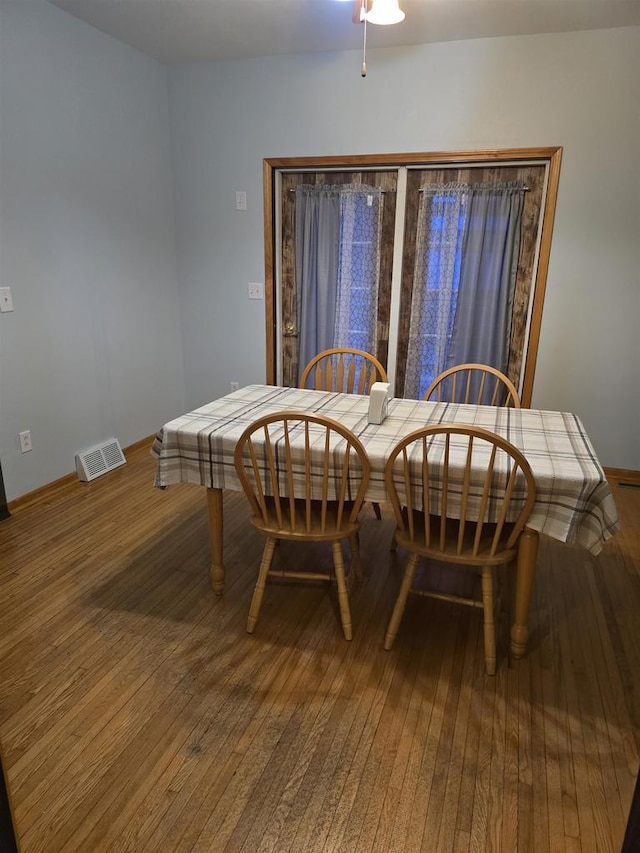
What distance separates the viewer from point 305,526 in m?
2.04

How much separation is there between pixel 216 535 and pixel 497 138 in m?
2.77

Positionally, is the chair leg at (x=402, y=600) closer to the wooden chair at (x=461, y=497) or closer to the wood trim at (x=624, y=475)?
the wooden chair at (x=461, y=497)

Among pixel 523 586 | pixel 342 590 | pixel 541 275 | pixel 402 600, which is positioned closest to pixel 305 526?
pixel 342 590

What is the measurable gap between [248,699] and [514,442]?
128cm

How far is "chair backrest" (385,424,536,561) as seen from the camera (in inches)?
68.9

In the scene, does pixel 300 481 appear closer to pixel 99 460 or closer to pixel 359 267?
pixel 99 460

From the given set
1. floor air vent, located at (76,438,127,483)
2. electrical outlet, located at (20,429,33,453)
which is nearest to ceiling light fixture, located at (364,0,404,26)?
electrical outlet, located at (20,429,33,453)

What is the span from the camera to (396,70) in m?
3.32

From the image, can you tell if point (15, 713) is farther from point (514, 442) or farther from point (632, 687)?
point (632, 687)

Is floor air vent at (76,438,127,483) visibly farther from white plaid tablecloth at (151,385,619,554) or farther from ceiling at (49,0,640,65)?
ceiling at (49,0,640,65)

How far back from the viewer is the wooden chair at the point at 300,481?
1915mm

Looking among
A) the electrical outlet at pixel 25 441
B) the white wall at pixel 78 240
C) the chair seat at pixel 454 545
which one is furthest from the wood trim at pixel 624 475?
the electrical outlet at pixel 25 441

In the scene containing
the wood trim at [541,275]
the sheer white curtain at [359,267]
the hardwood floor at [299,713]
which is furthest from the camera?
the sheer white curtain at [359,267]

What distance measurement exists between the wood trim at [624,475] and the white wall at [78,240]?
3174mm
